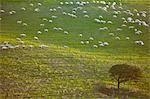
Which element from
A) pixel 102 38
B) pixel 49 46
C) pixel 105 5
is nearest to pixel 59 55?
pixel 49 46

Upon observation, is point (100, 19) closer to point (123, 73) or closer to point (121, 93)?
point (123, 73)

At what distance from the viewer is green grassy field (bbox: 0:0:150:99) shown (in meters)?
1.75

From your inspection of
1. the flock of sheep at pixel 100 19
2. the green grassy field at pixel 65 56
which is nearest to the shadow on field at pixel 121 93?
the green grassy field at pixel 65 56

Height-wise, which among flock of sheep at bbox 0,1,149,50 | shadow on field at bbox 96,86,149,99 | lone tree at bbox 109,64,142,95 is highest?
flock of sheep at bbox 0,1,149,50

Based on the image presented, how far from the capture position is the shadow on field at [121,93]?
1.77 meters

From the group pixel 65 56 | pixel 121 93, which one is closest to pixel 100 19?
pixel 65 56

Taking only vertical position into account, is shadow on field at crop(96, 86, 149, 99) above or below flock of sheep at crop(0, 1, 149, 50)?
below

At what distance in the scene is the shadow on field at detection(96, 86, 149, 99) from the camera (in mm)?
1773

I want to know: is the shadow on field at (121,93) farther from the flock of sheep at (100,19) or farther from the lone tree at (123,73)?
the flock of sheep at (100,19)

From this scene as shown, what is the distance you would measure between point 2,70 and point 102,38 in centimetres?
64

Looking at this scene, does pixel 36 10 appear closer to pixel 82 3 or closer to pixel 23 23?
pixel 23 23

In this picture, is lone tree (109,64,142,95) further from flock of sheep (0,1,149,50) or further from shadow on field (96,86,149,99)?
flock of sheep (0,1,149,50)

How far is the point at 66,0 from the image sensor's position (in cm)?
190

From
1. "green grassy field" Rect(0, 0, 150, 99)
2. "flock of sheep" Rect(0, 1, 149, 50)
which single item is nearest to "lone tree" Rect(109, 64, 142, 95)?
"green grassy field" Rect(0, 0, 150, 99)
